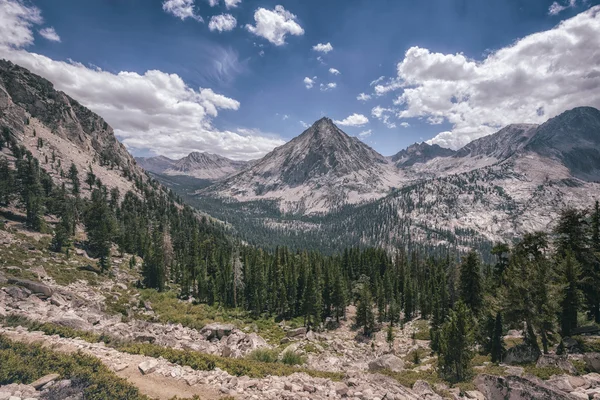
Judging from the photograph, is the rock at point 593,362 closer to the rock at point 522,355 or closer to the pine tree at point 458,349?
the rock at point 522,355

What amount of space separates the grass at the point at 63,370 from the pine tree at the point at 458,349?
88.5 ft

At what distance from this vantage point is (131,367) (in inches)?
670

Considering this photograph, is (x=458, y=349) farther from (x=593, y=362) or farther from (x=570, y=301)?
(x=570, y=301)

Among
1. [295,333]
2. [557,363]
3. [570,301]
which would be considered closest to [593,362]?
[557,363]

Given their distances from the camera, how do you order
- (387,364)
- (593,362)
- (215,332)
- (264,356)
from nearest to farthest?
(593,362) → (264,356) → (387,364) → (215,332)

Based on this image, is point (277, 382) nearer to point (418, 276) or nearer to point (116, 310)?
point (116, 310)

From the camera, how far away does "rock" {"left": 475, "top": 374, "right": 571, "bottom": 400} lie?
17.4 meters

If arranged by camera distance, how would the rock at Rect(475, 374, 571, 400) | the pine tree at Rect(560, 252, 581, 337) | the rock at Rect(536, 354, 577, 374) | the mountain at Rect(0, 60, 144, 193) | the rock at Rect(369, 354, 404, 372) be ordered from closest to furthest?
the rock at Rect(475, 374, 571, 400)
the rock at Rect(536, 354, 577, 374)
the rock at Rect(369, 354, 404, 372)
the pine tree at Rect(560, 252, 581, 337)
the mountain at Rect(0, 60, 144, 193)

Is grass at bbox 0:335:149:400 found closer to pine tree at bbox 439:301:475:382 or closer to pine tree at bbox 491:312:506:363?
pine tree at bbox 439:301:475:382

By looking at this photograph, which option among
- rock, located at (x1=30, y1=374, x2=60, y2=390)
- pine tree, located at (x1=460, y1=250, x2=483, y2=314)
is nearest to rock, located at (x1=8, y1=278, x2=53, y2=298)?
rock, located at (x1=30, y1=374, x2=60, y2=390)

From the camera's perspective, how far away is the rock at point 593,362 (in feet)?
74.8

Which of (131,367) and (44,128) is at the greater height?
(44,128)

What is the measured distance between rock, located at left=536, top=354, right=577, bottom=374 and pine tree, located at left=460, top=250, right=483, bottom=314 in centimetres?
2239

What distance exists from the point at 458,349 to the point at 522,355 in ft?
33.1
